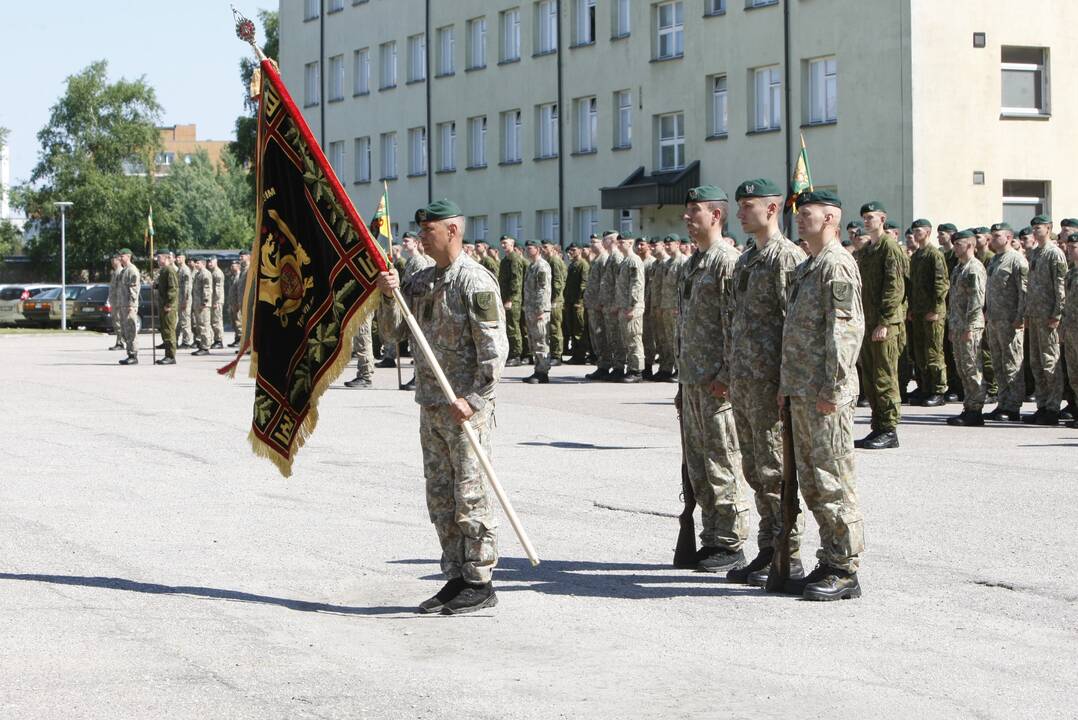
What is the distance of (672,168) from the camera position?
43062mm

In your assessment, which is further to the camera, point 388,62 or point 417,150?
point 388,62

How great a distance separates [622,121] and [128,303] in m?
17.5

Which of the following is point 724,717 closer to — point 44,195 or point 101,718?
point 101,718

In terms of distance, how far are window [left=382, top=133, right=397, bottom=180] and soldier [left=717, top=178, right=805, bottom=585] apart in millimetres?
49934

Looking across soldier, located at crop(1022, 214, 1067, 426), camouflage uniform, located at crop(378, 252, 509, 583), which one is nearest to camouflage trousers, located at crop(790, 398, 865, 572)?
camouflage uniform, located at crop(378, 252, 509, 583)

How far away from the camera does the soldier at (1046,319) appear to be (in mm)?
17781

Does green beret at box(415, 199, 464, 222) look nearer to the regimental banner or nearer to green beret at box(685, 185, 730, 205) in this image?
the regimental banner

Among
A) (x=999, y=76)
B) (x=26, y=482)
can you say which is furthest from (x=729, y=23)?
(x=26, y=482)

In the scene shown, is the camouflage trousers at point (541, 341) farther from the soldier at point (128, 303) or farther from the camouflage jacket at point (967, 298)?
the soldier at point (128, 303)

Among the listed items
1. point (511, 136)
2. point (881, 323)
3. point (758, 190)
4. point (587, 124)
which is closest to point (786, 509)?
point (758, 190)

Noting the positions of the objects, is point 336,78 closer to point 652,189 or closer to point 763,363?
point 652,189

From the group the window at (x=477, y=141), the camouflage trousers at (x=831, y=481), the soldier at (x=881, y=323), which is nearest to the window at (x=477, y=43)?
the window at (x=477, y=141)

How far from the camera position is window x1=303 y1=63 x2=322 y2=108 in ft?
208

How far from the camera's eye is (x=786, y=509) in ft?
27.9
